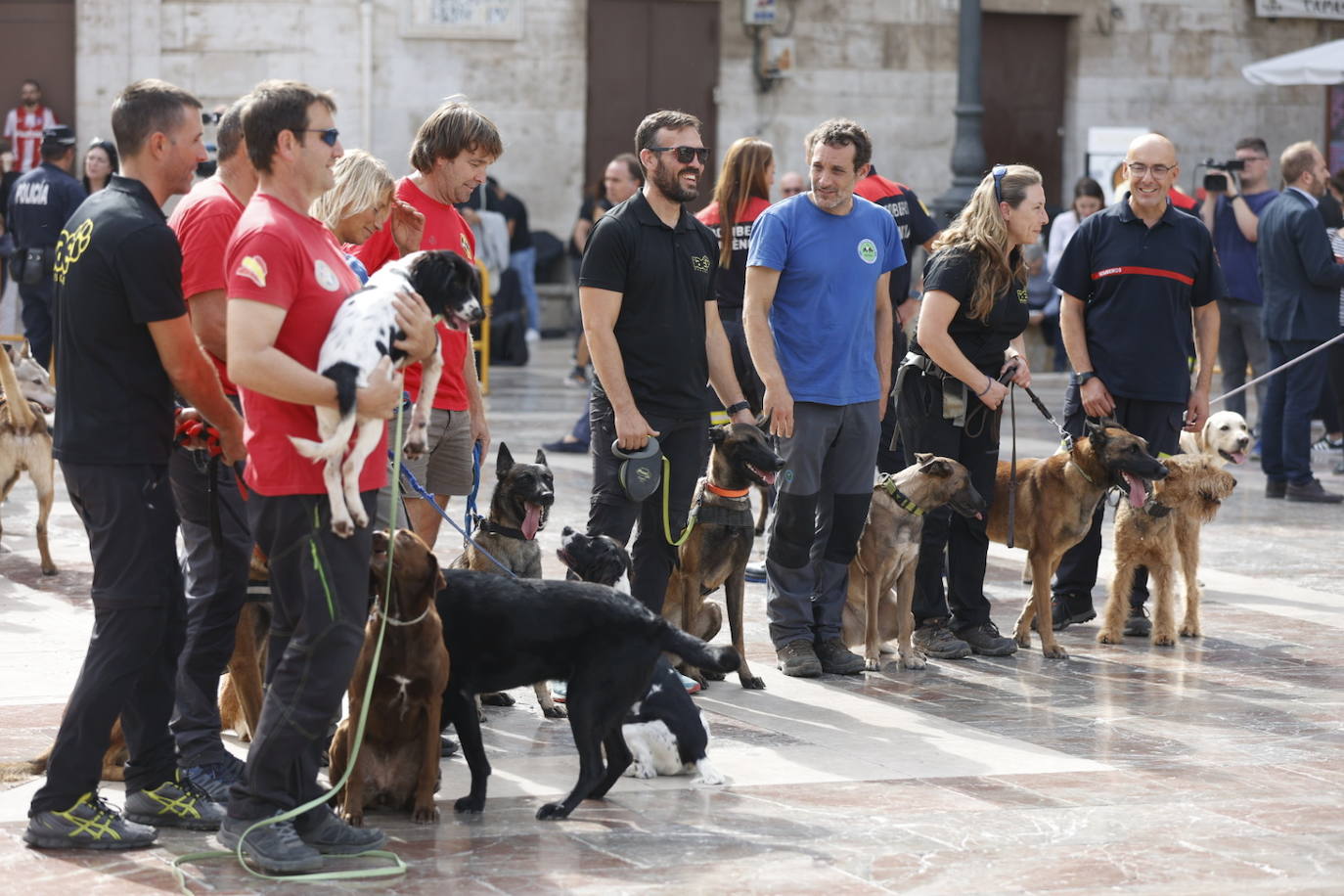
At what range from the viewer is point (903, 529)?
23.5ft

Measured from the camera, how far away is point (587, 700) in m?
4.99

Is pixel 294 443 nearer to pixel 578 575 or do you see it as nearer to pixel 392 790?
pixel 392 790

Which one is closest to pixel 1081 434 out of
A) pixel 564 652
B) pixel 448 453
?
pixel 448 453

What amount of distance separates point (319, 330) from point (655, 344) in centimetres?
216

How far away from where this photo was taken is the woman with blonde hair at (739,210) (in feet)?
28.0

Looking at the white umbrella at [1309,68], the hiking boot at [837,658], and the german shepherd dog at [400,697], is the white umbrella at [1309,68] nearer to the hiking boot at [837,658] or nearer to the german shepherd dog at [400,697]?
the hiking boot at [837,658]

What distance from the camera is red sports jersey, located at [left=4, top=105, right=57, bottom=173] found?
63.8 ft

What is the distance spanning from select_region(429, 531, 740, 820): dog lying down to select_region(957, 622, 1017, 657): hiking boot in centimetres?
273

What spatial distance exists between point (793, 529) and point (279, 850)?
299cm

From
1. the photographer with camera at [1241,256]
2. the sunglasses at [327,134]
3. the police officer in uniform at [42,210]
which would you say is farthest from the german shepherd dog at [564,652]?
the police officer in uniform at [42,210]

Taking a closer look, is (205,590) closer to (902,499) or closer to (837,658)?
(837,658)

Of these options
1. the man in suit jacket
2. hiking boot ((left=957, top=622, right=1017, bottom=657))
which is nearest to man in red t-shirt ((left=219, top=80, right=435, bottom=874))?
hiking boot ((left=957, top=622, right=1017, bottom=657))

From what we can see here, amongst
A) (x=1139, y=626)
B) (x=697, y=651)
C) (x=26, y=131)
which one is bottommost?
(x=1139, y=626)

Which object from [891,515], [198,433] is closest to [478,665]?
[198,433]
